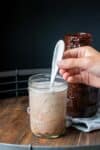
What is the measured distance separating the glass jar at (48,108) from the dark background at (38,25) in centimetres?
96

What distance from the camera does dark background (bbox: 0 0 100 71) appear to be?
5.46 ft

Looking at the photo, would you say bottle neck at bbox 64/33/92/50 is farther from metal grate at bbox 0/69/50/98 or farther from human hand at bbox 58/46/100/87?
metal grate at bbox 0/69/50/98

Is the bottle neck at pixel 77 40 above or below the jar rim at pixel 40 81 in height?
above

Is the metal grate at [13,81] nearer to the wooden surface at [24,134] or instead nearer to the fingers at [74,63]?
the wooden surface at [24,134]

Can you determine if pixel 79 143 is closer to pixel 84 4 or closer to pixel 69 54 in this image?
pixel 69 54

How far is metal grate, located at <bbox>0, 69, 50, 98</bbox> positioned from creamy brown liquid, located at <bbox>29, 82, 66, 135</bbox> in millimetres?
901

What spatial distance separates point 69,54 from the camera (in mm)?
841

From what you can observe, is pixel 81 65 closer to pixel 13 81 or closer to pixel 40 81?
pixel 40 81

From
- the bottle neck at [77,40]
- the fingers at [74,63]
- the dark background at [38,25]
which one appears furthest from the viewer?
the dark background at [38,25]

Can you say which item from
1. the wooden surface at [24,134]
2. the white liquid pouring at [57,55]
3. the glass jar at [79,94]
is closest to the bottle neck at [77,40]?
the glass jar at [79,94]

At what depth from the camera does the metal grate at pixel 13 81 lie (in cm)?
167

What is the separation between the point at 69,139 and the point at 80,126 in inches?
3.3

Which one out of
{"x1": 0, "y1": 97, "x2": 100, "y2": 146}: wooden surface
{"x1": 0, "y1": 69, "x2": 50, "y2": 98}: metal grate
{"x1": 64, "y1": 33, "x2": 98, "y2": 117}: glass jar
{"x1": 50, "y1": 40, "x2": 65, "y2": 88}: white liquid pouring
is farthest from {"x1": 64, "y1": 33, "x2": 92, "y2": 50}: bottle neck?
{"x1": 0, "y1": 69, "x2": 50, "y2": 98}: metal grate

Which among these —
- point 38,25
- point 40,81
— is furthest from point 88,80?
point 38,25
